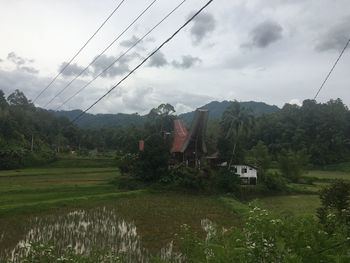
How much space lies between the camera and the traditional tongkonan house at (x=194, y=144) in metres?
44.5

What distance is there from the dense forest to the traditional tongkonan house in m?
3.00

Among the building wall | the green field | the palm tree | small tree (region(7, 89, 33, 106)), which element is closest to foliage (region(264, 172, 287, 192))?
the green field

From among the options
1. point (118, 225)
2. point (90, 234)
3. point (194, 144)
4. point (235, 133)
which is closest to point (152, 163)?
point (194, 144)

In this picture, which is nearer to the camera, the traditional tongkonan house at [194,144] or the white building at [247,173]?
the white building at [247,173]

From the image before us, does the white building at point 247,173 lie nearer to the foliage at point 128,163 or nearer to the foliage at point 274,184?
the foliage at point 274,184

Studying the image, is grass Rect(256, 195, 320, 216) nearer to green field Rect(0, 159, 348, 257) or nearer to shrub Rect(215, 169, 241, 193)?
green field Rect(0, 159, 348, 257)

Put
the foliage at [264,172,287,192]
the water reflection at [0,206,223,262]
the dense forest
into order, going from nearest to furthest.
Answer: the water reflection at [0,206,223,262] < the foliage at [264,172,287,192] < the dense forest

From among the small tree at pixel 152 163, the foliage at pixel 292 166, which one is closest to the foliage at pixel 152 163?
the small tree at pixel 152 163

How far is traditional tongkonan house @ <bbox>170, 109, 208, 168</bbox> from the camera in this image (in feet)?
146

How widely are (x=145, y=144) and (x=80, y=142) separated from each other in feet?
199

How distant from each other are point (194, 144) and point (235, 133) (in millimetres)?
5499

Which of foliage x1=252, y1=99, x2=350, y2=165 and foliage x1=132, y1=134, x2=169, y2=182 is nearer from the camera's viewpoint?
foliage x1=132, y1=134, x2=169, y2=182

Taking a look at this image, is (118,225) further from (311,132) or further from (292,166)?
(311,132)

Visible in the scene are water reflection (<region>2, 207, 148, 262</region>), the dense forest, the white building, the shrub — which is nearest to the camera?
water reflection (<region>2, 207, 148, 262</region>)
